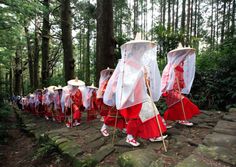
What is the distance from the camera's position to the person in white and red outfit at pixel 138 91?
3.92 m

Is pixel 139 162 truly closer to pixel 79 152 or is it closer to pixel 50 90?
pixel 79 152

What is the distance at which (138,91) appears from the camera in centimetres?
400

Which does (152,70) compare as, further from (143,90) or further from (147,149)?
(147,149)

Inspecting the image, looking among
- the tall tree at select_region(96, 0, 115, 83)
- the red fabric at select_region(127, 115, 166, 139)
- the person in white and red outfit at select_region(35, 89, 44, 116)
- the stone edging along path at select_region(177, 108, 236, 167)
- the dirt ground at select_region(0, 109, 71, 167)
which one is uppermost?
the tall tree at select_region(96, 0, 115, 83)

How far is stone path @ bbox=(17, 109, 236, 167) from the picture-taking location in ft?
10.5

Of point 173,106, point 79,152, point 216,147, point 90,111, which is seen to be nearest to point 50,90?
point 90,111

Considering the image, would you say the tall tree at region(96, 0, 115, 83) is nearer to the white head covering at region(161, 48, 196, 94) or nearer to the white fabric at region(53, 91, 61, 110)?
the white fabric at region(53, 91, 61, 110)

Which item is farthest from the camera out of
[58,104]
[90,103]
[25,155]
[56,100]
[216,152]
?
[56,100]

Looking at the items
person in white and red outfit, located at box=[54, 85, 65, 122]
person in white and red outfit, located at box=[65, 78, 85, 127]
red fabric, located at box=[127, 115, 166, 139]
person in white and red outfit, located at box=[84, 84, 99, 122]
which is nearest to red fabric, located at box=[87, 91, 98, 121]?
person in white and red outfit, located at box=[84, 84, 99, 122]

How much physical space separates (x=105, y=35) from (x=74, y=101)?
101 inches

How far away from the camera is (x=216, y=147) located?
341cm

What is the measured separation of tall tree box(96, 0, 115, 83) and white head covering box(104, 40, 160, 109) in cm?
372

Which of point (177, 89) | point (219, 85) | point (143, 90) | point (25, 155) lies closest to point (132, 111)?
point (143, 90)

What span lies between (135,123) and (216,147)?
1.37m
